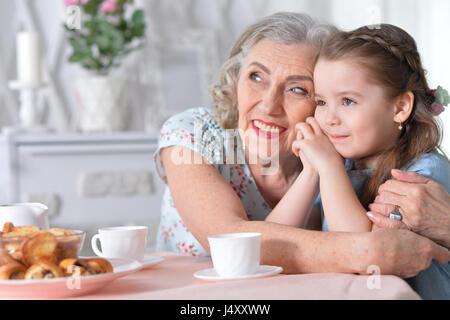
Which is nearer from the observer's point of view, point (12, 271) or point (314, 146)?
point (12, 271)

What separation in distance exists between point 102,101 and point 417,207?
1728mm

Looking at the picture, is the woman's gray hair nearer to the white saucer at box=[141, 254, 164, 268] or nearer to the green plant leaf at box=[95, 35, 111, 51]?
the white saucer at box=[141, 254, 164, 268]

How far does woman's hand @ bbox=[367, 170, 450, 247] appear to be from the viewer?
40.9 inches

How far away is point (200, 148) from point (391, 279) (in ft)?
1.85

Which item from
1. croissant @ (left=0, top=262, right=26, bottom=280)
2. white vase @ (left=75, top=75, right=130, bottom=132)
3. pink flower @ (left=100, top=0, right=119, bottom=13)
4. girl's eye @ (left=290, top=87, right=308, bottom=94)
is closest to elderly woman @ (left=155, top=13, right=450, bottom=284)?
girl's eye @ (left=290, top=87, right=308, bottom=94)

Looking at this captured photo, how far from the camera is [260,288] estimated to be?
768 mm

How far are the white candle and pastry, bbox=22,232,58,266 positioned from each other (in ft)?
5.98

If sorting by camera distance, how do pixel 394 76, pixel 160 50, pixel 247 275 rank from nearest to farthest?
pixel 247 275
pixel 394 76
pixel 160 50

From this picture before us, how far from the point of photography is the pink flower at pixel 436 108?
50.0 inches

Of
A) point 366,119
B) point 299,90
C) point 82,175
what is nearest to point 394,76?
point 366,119

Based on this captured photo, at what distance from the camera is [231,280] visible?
0.82 metres

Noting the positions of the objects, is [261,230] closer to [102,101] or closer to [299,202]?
[299,202]

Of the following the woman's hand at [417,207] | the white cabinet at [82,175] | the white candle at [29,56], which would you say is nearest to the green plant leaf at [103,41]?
the white candle at [29,56]

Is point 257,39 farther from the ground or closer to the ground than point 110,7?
closer to the ground
